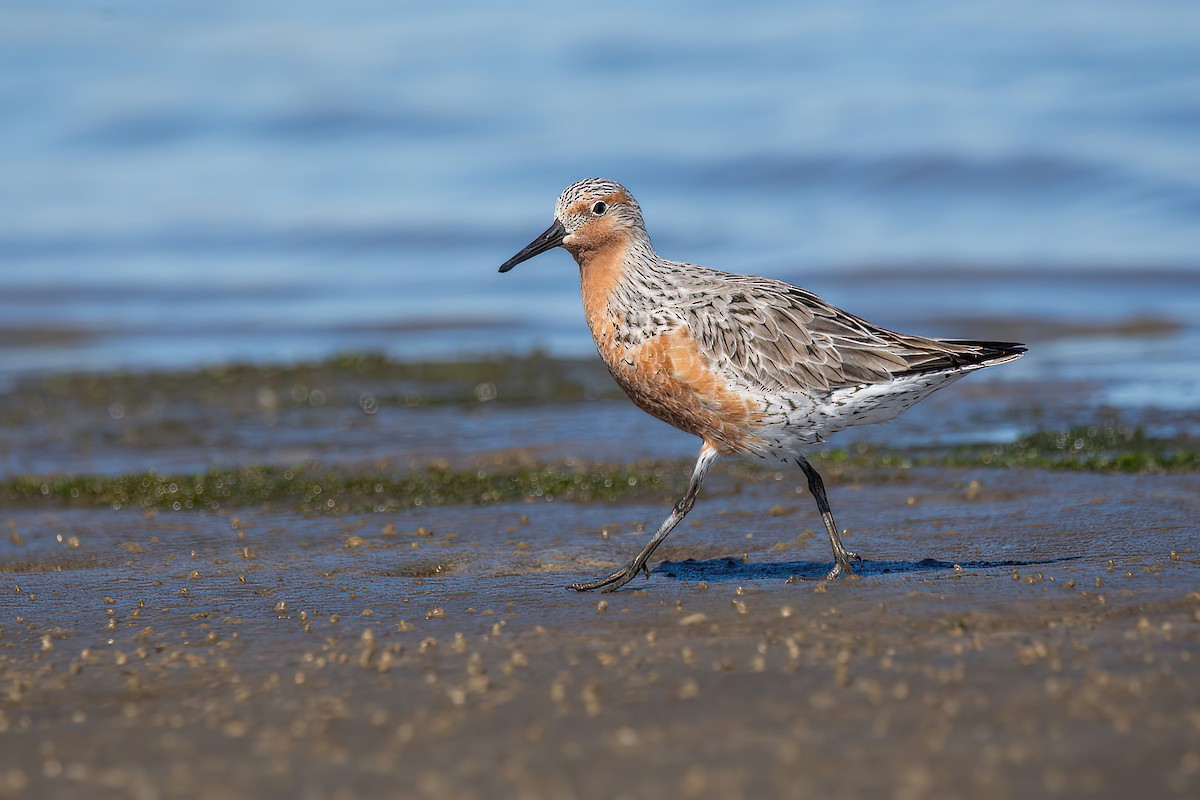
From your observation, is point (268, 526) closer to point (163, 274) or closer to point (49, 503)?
point (49, 503)

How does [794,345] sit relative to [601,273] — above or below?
below

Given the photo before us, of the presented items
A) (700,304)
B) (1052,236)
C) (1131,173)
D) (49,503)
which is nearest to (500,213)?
(1052,236)

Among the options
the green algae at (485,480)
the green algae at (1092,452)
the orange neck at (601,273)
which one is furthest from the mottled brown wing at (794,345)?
the green algae at (1092,452)

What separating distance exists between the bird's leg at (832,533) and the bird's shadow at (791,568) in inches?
2.9

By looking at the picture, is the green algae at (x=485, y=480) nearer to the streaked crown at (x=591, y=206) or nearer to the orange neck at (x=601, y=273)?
the orange neck at (x=601, y=273)

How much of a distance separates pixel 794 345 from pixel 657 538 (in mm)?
1277

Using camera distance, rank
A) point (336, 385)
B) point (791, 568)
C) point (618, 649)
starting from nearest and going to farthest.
Result: point (618, 649) → point (791, 568) → point (336, 385)

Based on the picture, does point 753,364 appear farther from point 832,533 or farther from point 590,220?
point 590,220

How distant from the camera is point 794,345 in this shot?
772cm

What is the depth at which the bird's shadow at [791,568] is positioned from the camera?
7.45m

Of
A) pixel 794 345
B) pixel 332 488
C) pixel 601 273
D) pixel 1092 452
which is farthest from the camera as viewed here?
pixel 1092 452

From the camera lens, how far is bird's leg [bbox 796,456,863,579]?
24.3ft

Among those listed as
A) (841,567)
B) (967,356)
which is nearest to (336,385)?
(841,567)

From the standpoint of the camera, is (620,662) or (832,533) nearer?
(620,662)
